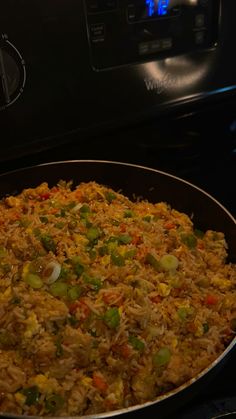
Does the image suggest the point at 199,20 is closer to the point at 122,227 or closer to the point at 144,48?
the point at 144,48

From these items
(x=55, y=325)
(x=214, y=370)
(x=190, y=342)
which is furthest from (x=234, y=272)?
(x=55, y=325)

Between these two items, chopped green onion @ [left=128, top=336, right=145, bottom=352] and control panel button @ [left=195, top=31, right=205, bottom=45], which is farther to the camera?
control panel button @ [left=195, top=31, right=205, bottom=45]

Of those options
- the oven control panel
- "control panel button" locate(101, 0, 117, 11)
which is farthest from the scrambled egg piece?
"control panel button" locate(101, 0, 117, 11)

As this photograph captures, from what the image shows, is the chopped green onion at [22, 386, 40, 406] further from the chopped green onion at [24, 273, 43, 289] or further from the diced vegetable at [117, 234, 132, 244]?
the diced vegetable at [117, 234, 132, 244]

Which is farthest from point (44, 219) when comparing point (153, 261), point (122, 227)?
point (153, 261)

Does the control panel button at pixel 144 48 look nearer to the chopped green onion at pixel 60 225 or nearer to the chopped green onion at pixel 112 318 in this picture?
the chopped green onion at pixel 60 225

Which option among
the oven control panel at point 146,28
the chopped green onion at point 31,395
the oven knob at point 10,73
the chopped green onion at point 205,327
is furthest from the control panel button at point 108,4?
the chopped green onion at point 31,395
